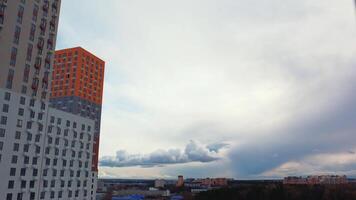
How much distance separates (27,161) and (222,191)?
6123 cm

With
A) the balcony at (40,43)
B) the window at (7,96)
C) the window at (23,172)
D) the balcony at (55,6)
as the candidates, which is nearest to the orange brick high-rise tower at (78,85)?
the balcony at (55,6)

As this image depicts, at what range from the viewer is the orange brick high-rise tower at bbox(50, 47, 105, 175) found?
90.1 metres

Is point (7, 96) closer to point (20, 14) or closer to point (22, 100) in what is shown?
point (22, 100)

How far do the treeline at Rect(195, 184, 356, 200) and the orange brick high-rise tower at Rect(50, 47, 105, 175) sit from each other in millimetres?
38991

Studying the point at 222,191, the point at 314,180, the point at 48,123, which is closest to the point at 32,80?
the point at 48,123

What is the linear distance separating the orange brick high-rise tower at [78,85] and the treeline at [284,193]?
3899 centimetres

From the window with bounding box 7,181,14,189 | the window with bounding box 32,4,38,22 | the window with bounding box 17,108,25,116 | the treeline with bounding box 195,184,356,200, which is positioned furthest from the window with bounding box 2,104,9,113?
the treeline with bounding box 195,184,356,200

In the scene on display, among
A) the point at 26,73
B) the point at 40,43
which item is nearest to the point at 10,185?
the point at 26,73

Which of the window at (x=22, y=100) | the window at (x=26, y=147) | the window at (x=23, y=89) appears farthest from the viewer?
the window at (x=23, y=89)

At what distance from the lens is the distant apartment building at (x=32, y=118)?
49.2m

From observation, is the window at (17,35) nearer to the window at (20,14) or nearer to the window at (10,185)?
the window at (20,14)

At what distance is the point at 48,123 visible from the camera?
194 feet

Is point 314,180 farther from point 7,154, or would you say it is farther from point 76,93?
point 7,154

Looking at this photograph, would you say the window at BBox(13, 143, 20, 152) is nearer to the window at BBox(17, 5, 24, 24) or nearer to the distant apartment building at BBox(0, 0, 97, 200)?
the distant apartment building at BBox(0, 0, 97, 200)
